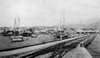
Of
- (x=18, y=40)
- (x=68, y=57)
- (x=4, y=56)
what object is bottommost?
(x=18, y=40)

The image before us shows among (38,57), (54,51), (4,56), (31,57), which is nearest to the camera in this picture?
(4,56)

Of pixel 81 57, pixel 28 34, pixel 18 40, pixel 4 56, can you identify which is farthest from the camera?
pixel 28 34

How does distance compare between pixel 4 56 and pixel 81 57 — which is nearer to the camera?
pixel 4 56

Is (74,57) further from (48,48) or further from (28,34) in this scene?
(28,34)

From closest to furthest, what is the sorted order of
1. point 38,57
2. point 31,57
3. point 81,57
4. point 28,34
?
1. point 31,57
2. point 38,57
3. point 81,57
4. point 28,34

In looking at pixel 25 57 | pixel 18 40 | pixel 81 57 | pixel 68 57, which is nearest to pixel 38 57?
pixel 25 57

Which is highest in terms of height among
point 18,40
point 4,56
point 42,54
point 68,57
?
point 4,56

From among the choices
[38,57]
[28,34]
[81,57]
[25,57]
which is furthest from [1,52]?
[28,34]

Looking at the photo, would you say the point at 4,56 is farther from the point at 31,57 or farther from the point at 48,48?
the point at 48,48

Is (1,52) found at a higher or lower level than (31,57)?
higher
